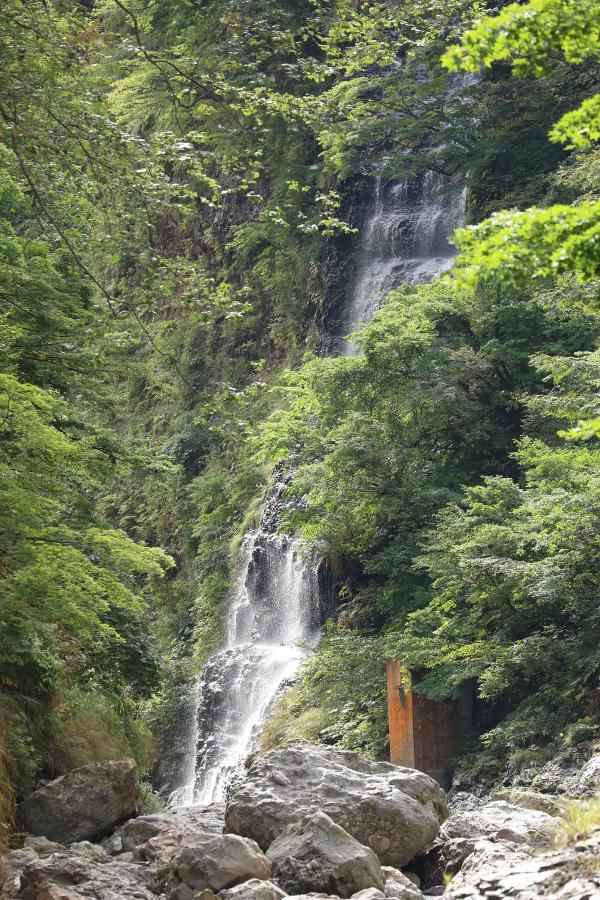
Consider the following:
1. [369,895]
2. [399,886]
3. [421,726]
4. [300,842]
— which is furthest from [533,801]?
[421,726]

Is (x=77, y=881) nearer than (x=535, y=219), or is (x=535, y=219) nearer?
(x=535, y=219)

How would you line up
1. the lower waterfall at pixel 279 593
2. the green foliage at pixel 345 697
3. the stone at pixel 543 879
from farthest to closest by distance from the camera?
the lower waterfall at pixel 279 593, the green foliage at pixel 345 697, the stone at pixel 543 879

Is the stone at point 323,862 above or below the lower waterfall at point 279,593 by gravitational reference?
below

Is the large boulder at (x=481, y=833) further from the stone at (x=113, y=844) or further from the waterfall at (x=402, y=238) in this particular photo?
the waterfall at (x=402, y=238)

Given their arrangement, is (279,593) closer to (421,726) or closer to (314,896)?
(421,726)

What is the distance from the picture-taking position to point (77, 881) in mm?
9906

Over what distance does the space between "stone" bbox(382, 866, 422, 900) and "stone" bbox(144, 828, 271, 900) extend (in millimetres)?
1155

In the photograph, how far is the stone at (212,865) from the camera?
9852 millimetres

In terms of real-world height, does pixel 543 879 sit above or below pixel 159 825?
above

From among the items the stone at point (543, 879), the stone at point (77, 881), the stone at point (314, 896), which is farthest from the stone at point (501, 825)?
the stone at point (77, 881)

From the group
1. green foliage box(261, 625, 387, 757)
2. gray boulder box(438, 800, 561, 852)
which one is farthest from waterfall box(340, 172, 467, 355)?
gray boulder box(438, 800, 561, 852)

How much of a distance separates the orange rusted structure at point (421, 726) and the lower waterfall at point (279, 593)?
14.3ft

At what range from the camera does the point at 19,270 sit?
12.8 meters

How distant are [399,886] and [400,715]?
7.42m
